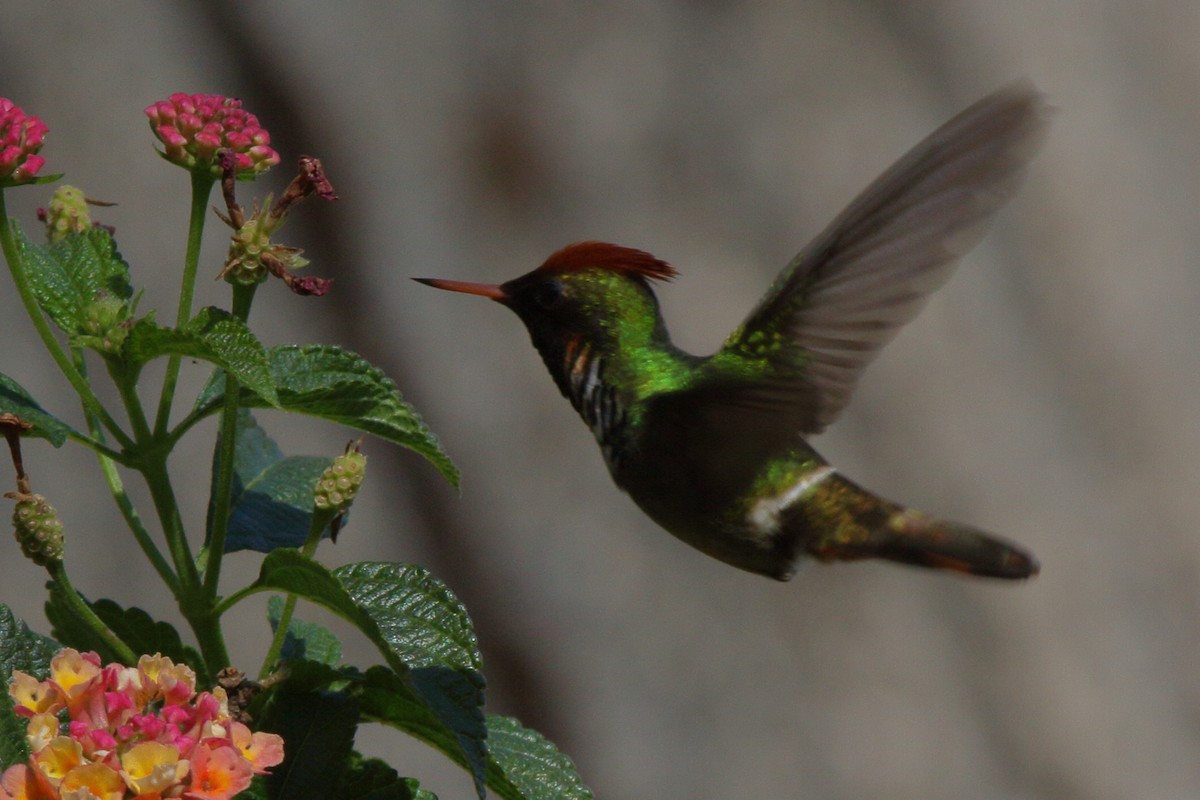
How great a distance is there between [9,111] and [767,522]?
82 centimetres

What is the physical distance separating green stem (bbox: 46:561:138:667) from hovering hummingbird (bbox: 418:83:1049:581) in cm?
41

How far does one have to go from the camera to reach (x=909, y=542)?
4.56ft

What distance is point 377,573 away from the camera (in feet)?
3.40

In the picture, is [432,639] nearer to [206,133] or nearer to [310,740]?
[310,740]

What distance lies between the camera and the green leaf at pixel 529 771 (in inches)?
42.6

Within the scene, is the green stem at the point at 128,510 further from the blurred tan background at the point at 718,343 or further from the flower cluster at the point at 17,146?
the blurred tan background at the point at 718,343

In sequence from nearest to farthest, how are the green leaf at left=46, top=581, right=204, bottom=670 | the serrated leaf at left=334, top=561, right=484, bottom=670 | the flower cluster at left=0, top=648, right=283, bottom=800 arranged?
1. the flower cluster at left=0, top=648, right=283, bottom=800
2. the serrated leaf at left=334, top=561, right=484, bottom=670
3. the green leaf at left=46, top=581, right=204, bottom=670

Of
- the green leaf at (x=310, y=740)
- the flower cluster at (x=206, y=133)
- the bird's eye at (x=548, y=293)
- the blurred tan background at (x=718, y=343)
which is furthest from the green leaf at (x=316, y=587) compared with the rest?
the blurred tan background at (x=718, y=343)

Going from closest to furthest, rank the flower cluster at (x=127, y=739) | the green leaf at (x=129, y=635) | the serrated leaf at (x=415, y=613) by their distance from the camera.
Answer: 1. the flower cluster at (x=127, y=739)
2. the serrated leaf at (x=415, y=613)
3. the green leaf at (x=129, y=635)

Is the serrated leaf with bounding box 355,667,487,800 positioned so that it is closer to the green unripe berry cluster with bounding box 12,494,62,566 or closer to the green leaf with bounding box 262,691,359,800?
the green leaf with bounding box 262,691,359,800

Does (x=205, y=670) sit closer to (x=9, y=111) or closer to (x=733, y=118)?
(x=9, y=111)

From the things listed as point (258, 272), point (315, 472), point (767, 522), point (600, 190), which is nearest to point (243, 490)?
point (315, 472)

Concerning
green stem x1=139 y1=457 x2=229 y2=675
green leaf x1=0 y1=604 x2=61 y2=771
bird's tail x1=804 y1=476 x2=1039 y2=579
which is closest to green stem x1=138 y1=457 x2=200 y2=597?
green stem x1=139 y1=457 x2=229 y2=675

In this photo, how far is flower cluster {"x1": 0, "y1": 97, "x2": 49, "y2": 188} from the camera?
1037mm
